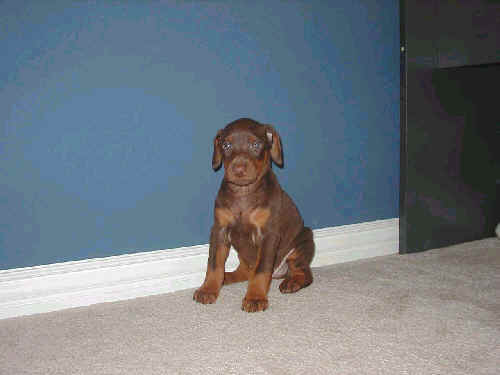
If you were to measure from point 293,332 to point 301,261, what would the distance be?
0.70m

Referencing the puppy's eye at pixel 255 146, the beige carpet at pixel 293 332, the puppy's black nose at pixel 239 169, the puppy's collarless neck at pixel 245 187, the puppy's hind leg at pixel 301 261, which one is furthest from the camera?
the puppy's hind leg at pixel 301 261

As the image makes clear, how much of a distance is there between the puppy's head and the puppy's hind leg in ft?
1.59

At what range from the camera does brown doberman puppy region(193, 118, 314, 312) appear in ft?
7.75

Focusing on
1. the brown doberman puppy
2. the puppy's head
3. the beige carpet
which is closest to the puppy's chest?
the brown doberman puppy

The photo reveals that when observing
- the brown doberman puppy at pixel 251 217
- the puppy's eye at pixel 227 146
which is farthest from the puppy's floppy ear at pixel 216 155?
the puppy's eye at pixel 227 146

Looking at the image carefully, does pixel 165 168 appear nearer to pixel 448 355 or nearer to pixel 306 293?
pixel 306 293

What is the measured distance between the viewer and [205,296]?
243cm

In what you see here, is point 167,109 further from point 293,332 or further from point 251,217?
point 293,332

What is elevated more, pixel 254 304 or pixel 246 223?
pixel 246 223

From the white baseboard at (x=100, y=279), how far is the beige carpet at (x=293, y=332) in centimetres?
8

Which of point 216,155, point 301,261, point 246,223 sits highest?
point 216,155

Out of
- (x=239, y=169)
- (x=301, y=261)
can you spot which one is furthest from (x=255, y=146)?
(x=301, y=261)

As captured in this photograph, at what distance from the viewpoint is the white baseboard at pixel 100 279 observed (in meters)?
2.39

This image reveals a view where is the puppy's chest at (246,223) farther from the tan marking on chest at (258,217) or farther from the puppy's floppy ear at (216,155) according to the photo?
the puppy's floppy ear at (216,155)
